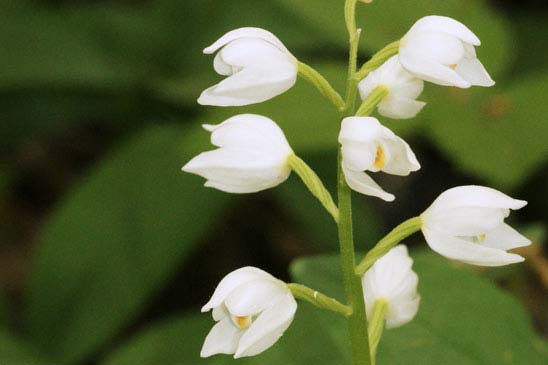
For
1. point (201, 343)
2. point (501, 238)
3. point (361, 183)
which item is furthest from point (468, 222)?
point (201, 343)

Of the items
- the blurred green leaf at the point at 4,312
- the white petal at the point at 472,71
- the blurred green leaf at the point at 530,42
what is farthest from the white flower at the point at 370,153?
the blurred green leaf at the point at 530,42

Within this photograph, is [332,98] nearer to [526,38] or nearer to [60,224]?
[60,224]

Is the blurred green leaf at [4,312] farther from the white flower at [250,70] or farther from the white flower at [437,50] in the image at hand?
the white flower at [437,50]

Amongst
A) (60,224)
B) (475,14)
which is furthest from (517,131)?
(60,224)

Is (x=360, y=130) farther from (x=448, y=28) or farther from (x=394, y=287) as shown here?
(x=394, y=287)

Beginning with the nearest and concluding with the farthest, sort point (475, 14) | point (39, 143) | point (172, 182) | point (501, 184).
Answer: point (501, 184) < point (475, 14) < point (172, 182) < point (39, 143)

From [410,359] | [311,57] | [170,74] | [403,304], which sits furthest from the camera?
[311,57]

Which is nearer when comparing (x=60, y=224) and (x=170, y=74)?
(x=60, y=224)
